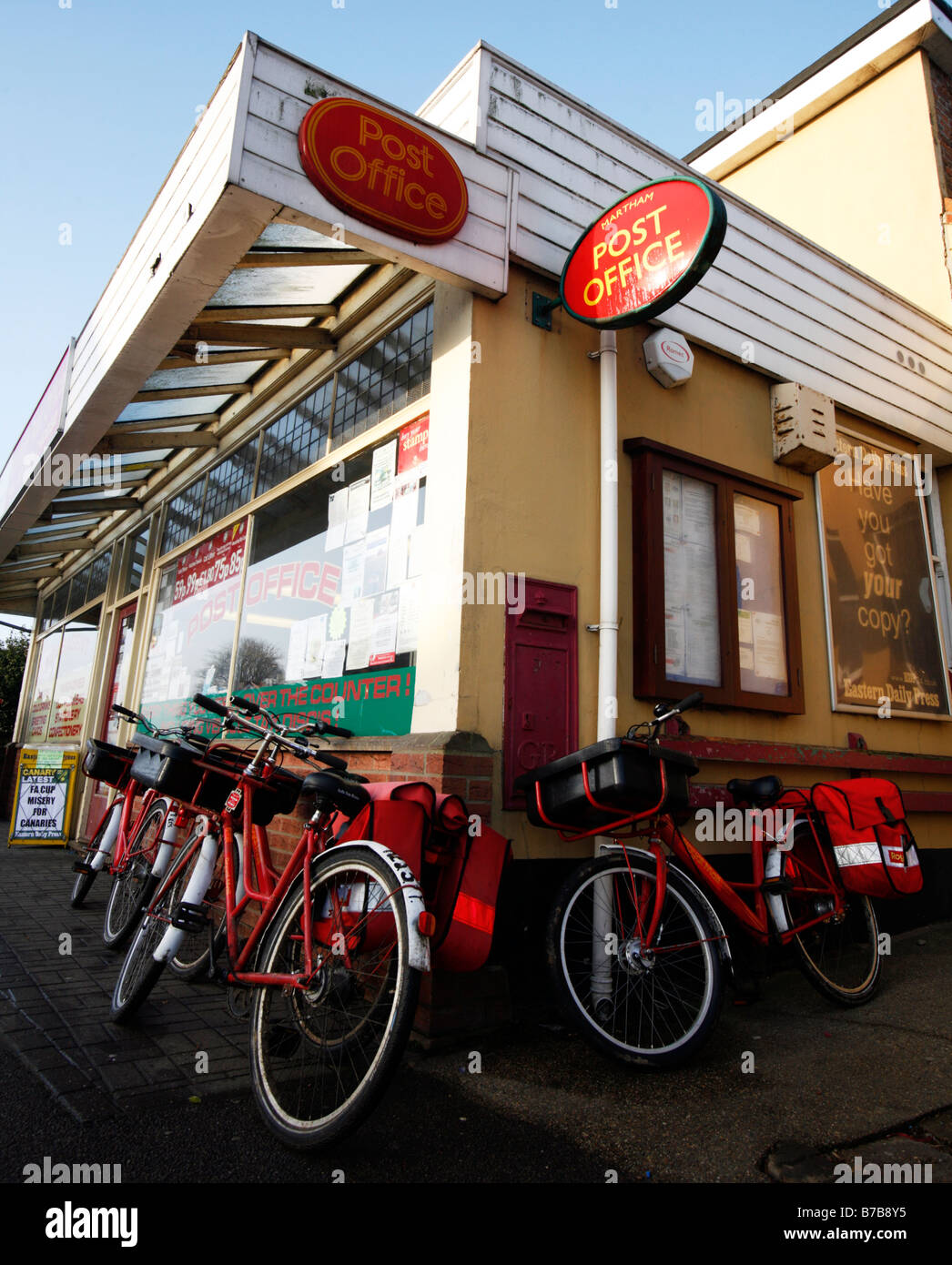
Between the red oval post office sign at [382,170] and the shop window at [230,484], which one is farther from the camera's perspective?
the shop window at [230,484]

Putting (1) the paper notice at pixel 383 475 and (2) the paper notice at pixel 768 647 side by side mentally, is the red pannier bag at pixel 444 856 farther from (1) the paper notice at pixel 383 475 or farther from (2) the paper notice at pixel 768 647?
(2) the paper notice at pixel 768 647

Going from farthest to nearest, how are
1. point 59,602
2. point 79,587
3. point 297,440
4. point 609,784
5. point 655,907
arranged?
point 59,602, point 79,587, point 297,440, point 655,907, point 609,784

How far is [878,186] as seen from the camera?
26.1 ft

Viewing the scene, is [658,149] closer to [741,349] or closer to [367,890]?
[741,349]

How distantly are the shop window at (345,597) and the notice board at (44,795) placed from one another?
4151 millimetres

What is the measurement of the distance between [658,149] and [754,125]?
6324 millimetres

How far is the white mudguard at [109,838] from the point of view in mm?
4945

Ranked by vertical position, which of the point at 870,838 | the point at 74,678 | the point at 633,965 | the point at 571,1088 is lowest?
the point at 571,1088

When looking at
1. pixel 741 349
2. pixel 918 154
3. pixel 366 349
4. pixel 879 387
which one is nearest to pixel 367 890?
pixel 366 349

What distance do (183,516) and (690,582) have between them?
5.57 metres

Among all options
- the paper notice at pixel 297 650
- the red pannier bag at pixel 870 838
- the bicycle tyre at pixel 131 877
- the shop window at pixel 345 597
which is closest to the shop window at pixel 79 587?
the shop window at pixel 345 597

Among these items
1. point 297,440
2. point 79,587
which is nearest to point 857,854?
point 297,440

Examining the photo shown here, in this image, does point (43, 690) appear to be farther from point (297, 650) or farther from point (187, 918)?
point (187, 918)

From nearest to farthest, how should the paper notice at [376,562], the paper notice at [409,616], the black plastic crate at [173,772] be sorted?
the black plastic crate at [173,772], the paper notice at [409,616], the paper notice at [376,562]
